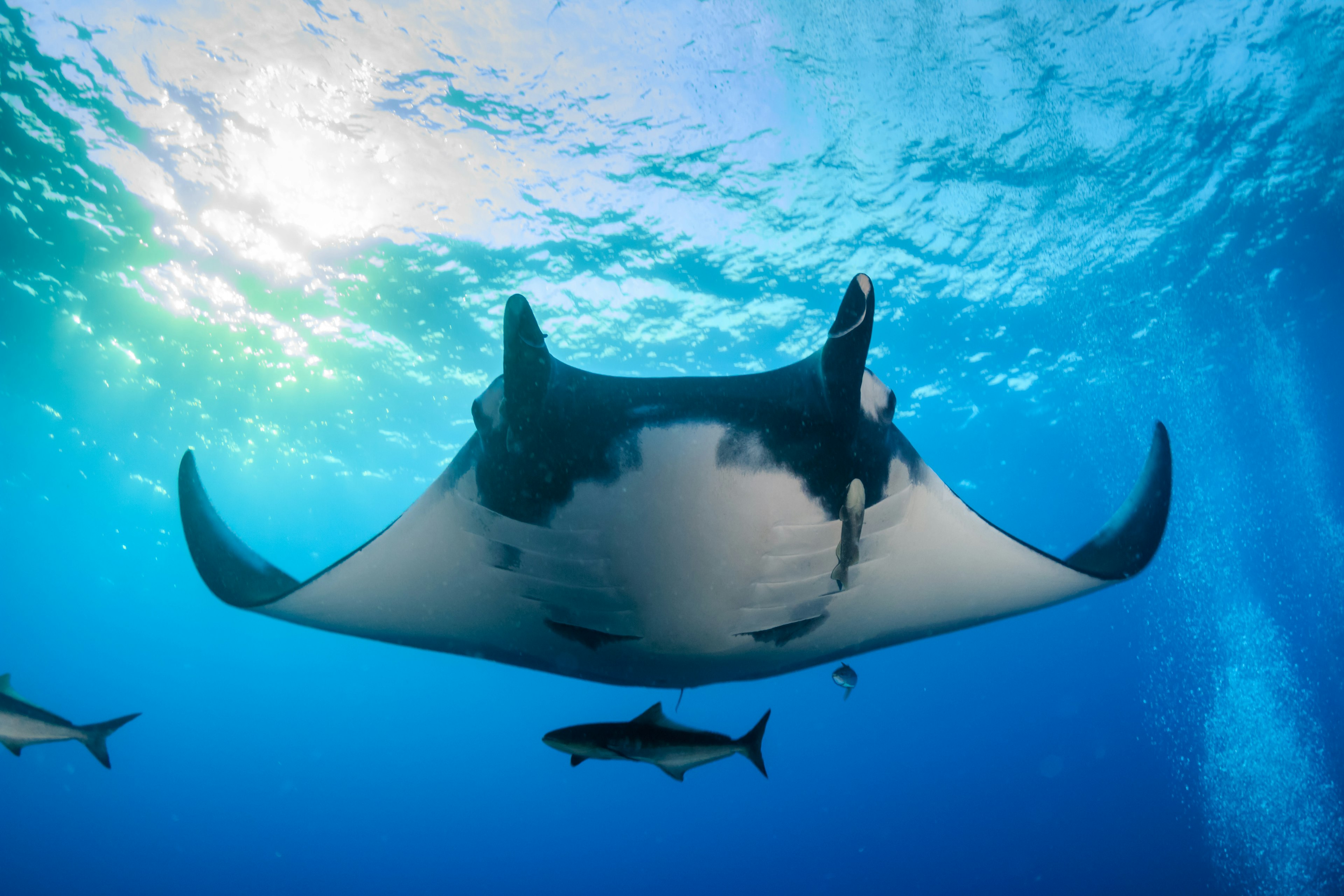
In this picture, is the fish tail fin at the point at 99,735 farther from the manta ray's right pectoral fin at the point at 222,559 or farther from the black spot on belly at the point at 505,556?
the black spot on belly at the point at 505,556

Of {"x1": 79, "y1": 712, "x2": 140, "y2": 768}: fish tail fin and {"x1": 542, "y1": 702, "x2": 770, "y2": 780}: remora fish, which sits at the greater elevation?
{"x1": 542, "y1": 702, "x2": 770, "y2": 780}: remora fish

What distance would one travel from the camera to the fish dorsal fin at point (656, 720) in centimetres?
261

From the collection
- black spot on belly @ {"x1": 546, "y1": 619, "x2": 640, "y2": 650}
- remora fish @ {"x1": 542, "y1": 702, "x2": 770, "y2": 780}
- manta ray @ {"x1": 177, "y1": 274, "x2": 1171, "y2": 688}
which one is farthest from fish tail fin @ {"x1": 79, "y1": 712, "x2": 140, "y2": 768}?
black spot on belly @ {"x1": 546, "y1": 619, "x2": 640, "y2": 650}

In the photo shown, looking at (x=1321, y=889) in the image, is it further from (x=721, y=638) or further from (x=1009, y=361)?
(x=721, y=638)

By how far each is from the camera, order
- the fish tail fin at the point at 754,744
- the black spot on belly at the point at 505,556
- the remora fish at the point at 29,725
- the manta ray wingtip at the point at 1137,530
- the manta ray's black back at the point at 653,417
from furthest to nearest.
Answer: the remora fish at the point at 29,725 < the fish tail fin at the point at 754,744 < the manta ray wingtip at the point at 1137,530 < the black spot on belly at the point at 505,556 < the manta ray's black back at the point at 653,417

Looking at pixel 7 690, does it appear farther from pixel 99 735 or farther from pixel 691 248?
pixel 691 248

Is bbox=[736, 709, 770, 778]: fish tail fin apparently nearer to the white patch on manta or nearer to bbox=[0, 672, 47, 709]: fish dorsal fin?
the white patch on manta

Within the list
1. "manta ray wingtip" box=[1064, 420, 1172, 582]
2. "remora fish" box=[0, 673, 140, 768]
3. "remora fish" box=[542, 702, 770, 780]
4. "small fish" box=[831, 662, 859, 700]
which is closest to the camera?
"manta ray wingtip" box=[1064, 420, 1172, 582]

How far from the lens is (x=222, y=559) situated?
7.45 ft

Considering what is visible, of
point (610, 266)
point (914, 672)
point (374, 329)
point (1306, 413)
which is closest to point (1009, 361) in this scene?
point (610, 266)

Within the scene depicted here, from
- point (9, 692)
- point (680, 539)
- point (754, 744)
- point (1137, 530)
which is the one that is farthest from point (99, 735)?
point (1137, 530)

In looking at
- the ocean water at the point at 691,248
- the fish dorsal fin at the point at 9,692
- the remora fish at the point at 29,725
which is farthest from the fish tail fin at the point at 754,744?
the ocean water at the point at 691,248

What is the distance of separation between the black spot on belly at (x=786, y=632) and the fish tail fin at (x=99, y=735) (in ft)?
12.2

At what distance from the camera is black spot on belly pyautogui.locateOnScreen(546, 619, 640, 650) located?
2.16 metres
